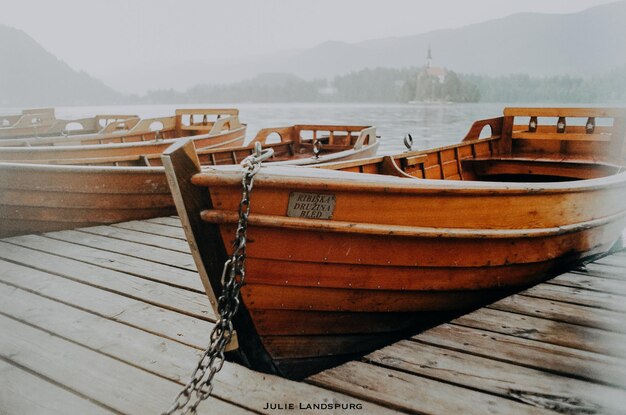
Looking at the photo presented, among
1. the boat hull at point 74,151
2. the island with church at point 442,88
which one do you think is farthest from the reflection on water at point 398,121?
the boat hull at point 74,151

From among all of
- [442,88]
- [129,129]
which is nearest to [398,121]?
[442,88]

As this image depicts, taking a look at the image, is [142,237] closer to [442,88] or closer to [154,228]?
[154,228]

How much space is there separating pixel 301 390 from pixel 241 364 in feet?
1.37

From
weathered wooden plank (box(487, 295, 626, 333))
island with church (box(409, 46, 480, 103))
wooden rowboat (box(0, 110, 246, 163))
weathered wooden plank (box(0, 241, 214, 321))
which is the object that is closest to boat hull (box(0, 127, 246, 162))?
wooden rowboat (box(0, 110, 246, 163))

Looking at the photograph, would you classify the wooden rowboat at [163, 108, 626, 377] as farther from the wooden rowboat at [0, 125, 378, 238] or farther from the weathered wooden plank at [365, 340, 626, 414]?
A: the wooden rowboat at [0, 125, 378, 238]

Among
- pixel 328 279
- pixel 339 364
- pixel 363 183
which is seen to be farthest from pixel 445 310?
pixel 363 183

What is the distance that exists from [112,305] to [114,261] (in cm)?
94

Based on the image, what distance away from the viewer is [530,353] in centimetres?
263

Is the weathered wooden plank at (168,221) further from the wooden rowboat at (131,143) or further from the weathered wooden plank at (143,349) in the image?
the weathered wooden plank at (143,349)

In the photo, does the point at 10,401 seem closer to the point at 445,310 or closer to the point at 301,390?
the point at 301,390

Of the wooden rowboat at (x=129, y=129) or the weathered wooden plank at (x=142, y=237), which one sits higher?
the wooden rowboat at (x=129, y=129)

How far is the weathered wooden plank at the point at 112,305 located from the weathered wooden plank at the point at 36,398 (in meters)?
0.65

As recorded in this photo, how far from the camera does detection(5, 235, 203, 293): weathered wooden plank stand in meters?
3.68

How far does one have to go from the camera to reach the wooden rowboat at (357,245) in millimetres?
2174
